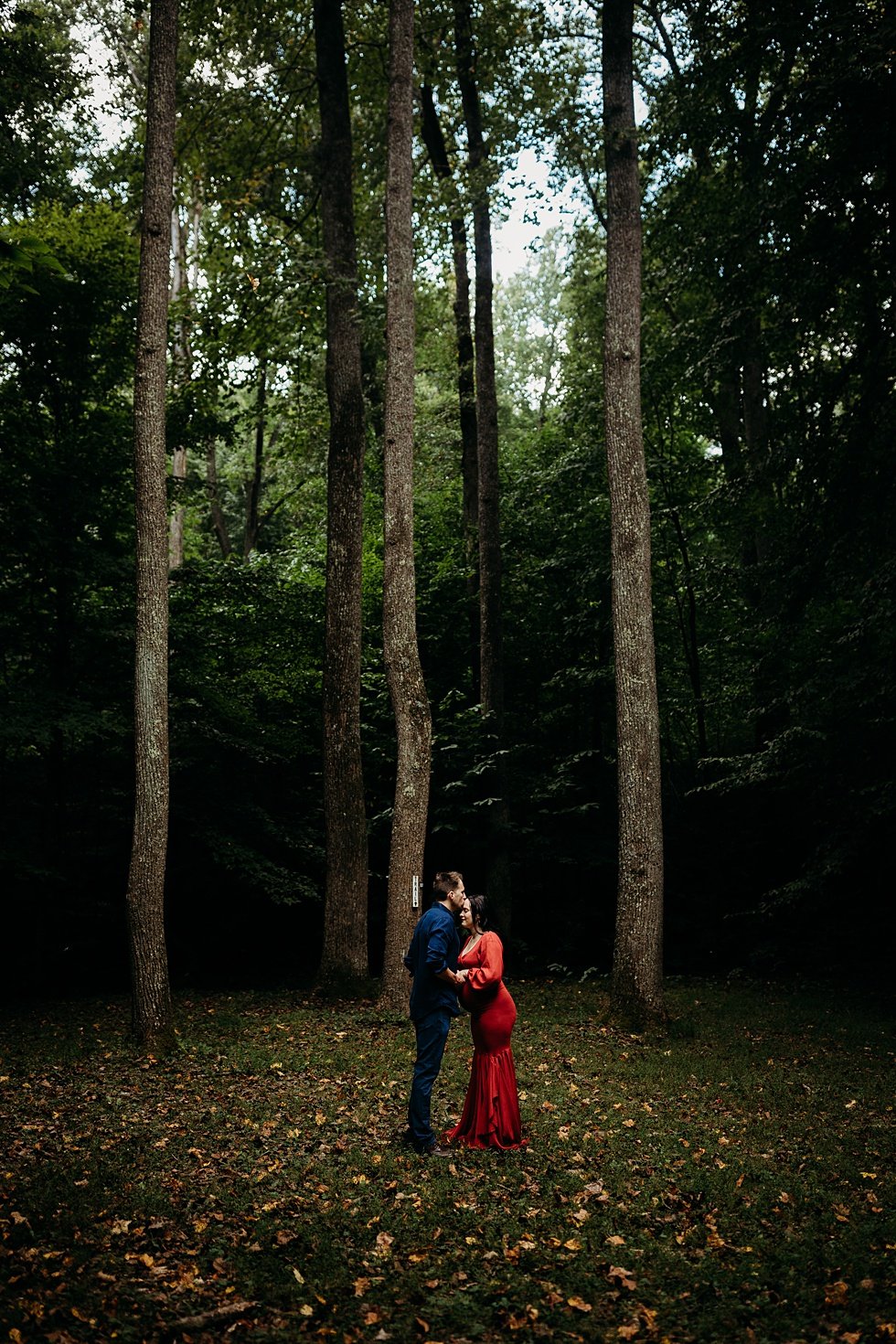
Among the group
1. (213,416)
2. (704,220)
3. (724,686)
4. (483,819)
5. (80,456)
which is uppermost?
(704,220)

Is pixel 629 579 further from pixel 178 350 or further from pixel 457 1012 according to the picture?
pixel 178 350

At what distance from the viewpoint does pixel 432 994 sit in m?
7.02

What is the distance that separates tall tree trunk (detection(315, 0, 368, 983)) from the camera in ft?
43.8

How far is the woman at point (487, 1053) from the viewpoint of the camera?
709 cm

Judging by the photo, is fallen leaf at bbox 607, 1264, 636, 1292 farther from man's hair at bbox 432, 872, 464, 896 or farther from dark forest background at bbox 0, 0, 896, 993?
dark forest background at bbox 0, 0, 896, 993

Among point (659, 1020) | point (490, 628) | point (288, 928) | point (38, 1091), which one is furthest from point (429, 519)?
point (38, 1091)

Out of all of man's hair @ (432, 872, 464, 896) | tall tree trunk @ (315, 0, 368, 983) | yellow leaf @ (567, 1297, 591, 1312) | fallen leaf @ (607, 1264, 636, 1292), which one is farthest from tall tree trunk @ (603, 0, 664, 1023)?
yellow leaf @ (567, 1297, 591, 1312)

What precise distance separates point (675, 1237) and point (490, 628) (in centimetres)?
1227

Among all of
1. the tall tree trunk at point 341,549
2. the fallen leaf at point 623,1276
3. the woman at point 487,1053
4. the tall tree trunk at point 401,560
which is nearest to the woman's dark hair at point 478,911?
the woman at point 487,1053

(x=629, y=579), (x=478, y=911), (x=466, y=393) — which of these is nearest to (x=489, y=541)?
(x=466, y=393)

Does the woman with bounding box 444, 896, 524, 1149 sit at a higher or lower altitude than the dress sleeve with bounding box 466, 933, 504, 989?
lower

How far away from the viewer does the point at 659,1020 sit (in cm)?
1109

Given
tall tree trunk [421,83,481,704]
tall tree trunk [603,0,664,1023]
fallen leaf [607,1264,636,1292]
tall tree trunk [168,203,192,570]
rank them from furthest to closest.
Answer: tall tree trunk [168,203,192,570], tall tree trunk [421,83,481,704], tall tree trunk [603,0,664,1023], fallen leaf [607,1264,636,1292]

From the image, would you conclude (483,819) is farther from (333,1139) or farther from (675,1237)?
(675,1237)
